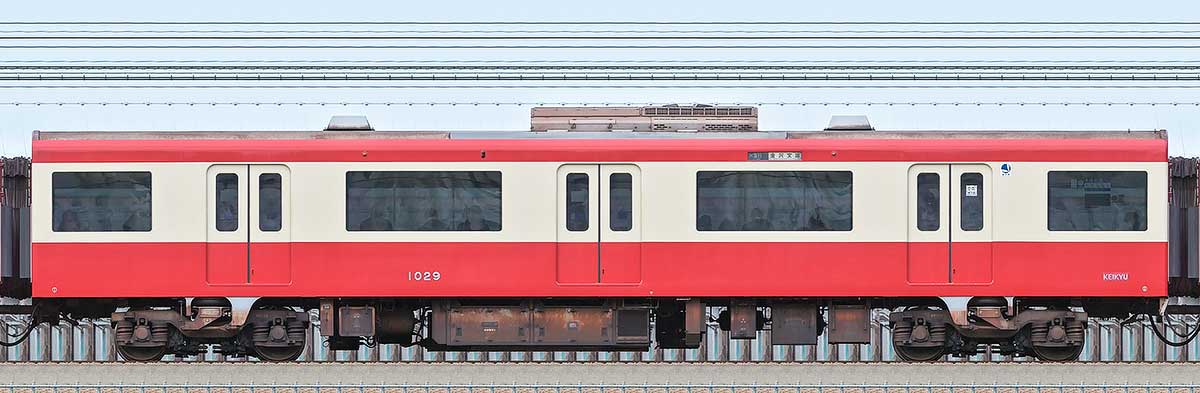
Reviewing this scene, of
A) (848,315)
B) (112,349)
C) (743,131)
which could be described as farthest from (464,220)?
(112,349)

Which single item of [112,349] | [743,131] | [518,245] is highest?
[743,131]

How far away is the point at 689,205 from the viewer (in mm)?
15570

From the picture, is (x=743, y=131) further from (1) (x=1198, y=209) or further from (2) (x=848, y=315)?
(1) (x=1198, y=209)

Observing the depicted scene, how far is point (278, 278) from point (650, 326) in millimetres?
3789

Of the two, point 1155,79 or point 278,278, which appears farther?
point 1155,79

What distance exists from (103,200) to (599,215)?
4781 millimetres

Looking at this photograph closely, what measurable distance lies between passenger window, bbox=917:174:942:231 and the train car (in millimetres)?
22

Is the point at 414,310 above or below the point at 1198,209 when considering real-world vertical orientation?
below

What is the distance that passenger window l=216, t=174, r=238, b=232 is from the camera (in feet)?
51.6

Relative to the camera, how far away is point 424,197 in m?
15.6

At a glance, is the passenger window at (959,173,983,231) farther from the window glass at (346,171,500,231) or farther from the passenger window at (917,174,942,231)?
the window glass at (346,171,500,231)

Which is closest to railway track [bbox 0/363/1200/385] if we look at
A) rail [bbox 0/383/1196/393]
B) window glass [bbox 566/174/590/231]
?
rail [bbox 0/383/1196/393]

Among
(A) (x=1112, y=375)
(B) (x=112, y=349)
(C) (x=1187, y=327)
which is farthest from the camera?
(B) (x=112, y=349)

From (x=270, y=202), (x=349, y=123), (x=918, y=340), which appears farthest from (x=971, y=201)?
(x=270, y=202)
